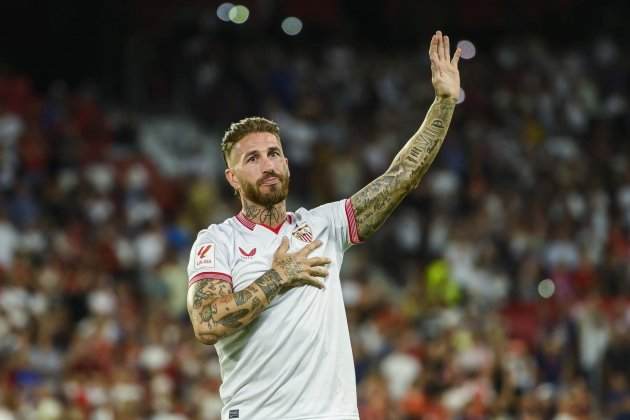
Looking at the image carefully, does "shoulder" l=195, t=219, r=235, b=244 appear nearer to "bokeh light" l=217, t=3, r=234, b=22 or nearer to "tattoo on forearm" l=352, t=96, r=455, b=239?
"tattoo on forearm" l=352, t=96, r=455, b=239

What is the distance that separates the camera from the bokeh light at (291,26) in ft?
62.2

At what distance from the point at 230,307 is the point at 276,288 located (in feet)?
0.68

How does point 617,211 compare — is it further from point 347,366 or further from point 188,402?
point 347,366

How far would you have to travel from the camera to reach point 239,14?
18.7m

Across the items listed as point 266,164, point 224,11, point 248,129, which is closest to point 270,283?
point 266,164

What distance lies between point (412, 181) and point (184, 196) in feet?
32.6

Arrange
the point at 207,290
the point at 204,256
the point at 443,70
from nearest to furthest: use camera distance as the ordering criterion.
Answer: the point at 207,290 < the point at 204,256 < the point at 443,70

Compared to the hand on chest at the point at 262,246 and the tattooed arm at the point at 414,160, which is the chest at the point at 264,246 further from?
the tattooed arm at the point at 414,160

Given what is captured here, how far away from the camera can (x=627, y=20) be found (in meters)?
19.4

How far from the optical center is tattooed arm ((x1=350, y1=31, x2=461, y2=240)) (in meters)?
5.31

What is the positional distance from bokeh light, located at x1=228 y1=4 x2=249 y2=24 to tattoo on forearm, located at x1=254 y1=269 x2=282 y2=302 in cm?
1337

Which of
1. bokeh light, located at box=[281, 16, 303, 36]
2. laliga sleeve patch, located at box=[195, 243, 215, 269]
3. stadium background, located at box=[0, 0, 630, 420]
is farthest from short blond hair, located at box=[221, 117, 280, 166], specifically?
bokeh light, located at box=[281, 16, 303, 36]

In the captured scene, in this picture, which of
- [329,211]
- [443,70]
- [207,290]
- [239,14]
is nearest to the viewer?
[207,290]

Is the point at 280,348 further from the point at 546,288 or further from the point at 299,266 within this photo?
the point at 546,288
